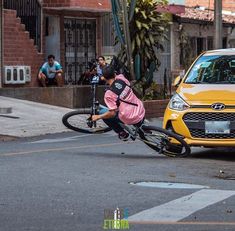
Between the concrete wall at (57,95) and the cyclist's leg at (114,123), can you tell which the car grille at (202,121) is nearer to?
the cyclist's leg at (114,123)

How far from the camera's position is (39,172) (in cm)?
1038

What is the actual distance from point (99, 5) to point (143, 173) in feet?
53.4

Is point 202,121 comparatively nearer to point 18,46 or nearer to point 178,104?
point 178,104

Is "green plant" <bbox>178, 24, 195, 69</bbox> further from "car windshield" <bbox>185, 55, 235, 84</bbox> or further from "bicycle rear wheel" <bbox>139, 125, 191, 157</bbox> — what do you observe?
"bicycle rear wheel" <bbox>139, 125, 191, 157</bbox>

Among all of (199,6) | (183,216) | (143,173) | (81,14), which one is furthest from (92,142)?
(199,6)

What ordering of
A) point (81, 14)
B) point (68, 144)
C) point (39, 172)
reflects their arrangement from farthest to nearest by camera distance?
point (81, 14) < point (68, 144) < point (39, 172)

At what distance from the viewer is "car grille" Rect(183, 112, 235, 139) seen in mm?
11750

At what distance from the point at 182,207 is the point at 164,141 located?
395 cm

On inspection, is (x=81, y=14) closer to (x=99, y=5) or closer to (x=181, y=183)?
(x=99, y=5)

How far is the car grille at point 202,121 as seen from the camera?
1175 cm

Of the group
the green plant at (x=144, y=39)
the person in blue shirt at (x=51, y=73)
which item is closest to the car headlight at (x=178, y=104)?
the green plant at (x=144, y=39)

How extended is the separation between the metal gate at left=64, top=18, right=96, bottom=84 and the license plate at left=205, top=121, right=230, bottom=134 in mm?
14978

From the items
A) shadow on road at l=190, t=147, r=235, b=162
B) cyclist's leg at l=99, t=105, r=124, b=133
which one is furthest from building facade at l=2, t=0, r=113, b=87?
cyclist's leg at l=99, t=105, r=124, b=133

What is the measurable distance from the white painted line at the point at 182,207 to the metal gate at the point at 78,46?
58.4 feet
